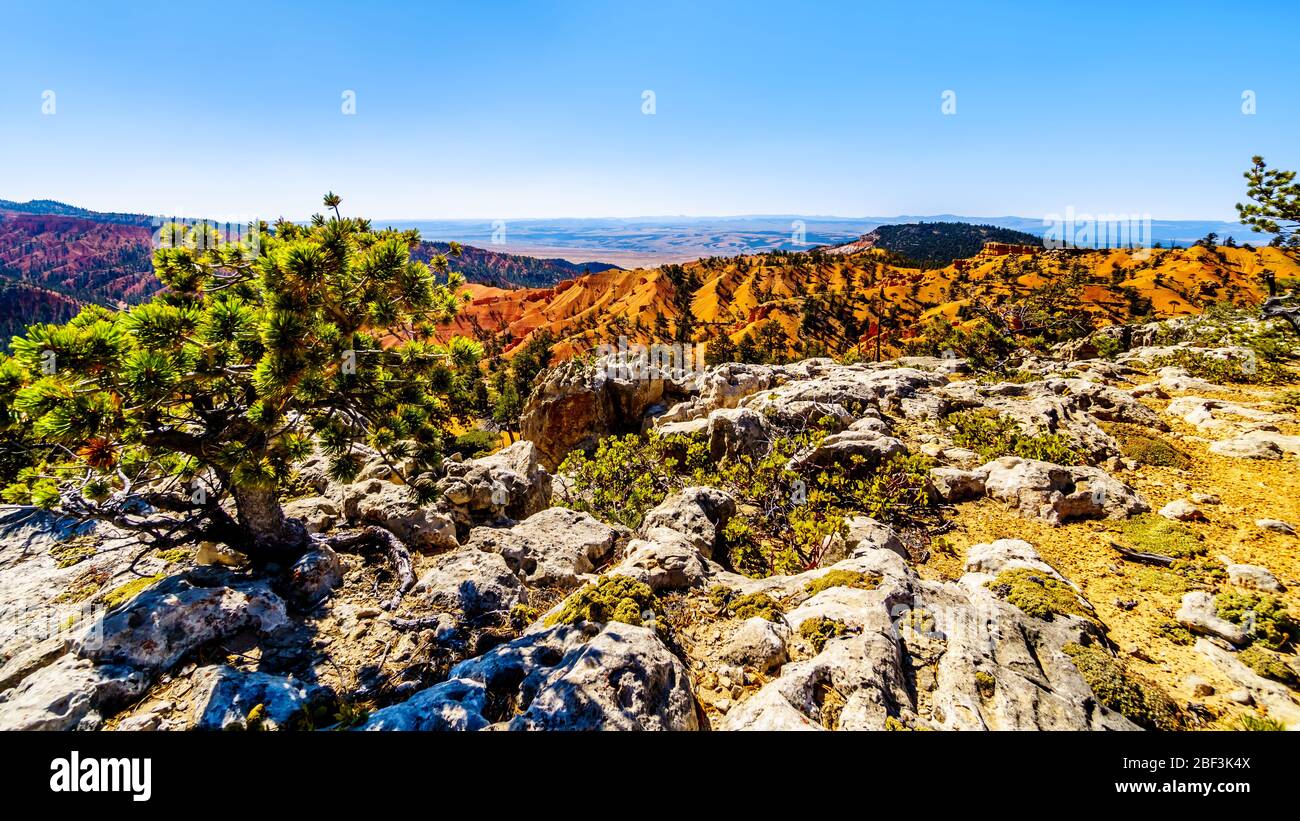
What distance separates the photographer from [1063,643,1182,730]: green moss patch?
19.4 ft

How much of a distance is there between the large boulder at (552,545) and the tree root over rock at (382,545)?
1.60 meters

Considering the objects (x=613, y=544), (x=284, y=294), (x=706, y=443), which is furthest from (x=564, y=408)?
(x=284, y=294)

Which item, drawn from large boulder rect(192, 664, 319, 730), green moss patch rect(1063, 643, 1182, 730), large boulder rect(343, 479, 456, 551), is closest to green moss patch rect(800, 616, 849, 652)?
green moss patch rect(1063, 643, 1182, 730)

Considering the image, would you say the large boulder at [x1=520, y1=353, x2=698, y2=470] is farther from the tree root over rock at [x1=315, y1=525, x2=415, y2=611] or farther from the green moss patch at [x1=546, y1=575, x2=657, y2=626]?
the green moss patch at [x1=546, y1=575, x2=657, y2=626]

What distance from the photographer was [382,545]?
396 inches

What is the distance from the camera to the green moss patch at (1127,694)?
591cm

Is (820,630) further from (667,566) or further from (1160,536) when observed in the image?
(1160,536)

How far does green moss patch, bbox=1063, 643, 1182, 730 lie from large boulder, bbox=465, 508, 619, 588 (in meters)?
8.13

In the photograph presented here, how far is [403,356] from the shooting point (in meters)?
7.49

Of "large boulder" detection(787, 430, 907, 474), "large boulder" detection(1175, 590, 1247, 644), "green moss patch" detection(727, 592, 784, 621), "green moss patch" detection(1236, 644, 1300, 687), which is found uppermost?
"large boulder" detection(787, 430, 907, 474)

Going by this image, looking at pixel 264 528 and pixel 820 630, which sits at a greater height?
pixel 264 528

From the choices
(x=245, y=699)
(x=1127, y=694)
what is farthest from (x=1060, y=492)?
(x=245, y=699)

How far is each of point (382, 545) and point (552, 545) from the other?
3549mm
